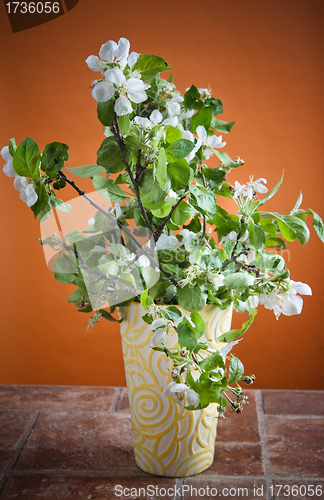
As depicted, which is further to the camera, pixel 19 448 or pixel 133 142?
pixel 19 448

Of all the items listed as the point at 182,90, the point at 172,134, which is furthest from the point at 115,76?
the point at 182,90

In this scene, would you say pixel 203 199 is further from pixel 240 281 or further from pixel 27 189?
pixel 27 189

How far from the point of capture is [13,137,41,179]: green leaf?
570 mm

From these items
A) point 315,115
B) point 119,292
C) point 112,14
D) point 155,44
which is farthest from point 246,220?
point 112,14

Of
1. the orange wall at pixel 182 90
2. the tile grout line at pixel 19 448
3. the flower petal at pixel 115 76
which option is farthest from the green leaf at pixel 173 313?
the orange wall at pixel 182 90

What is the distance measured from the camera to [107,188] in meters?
0.67

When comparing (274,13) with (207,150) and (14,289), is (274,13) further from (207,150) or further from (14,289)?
(14,289)

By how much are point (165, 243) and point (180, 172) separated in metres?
0.18

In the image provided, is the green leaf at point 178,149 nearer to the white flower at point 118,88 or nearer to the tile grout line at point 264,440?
the white flower at point 118,88

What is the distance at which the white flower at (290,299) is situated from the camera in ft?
2.07

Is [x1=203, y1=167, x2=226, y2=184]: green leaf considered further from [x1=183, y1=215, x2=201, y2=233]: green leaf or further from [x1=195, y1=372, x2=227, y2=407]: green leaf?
[x1=195, y1=372, x2=227, y2=407]: green leaf

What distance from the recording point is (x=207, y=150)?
0.73 m

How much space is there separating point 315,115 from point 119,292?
1.21 m

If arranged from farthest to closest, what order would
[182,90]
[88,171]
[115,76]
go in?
[182,90], [88,171], [115,76]
